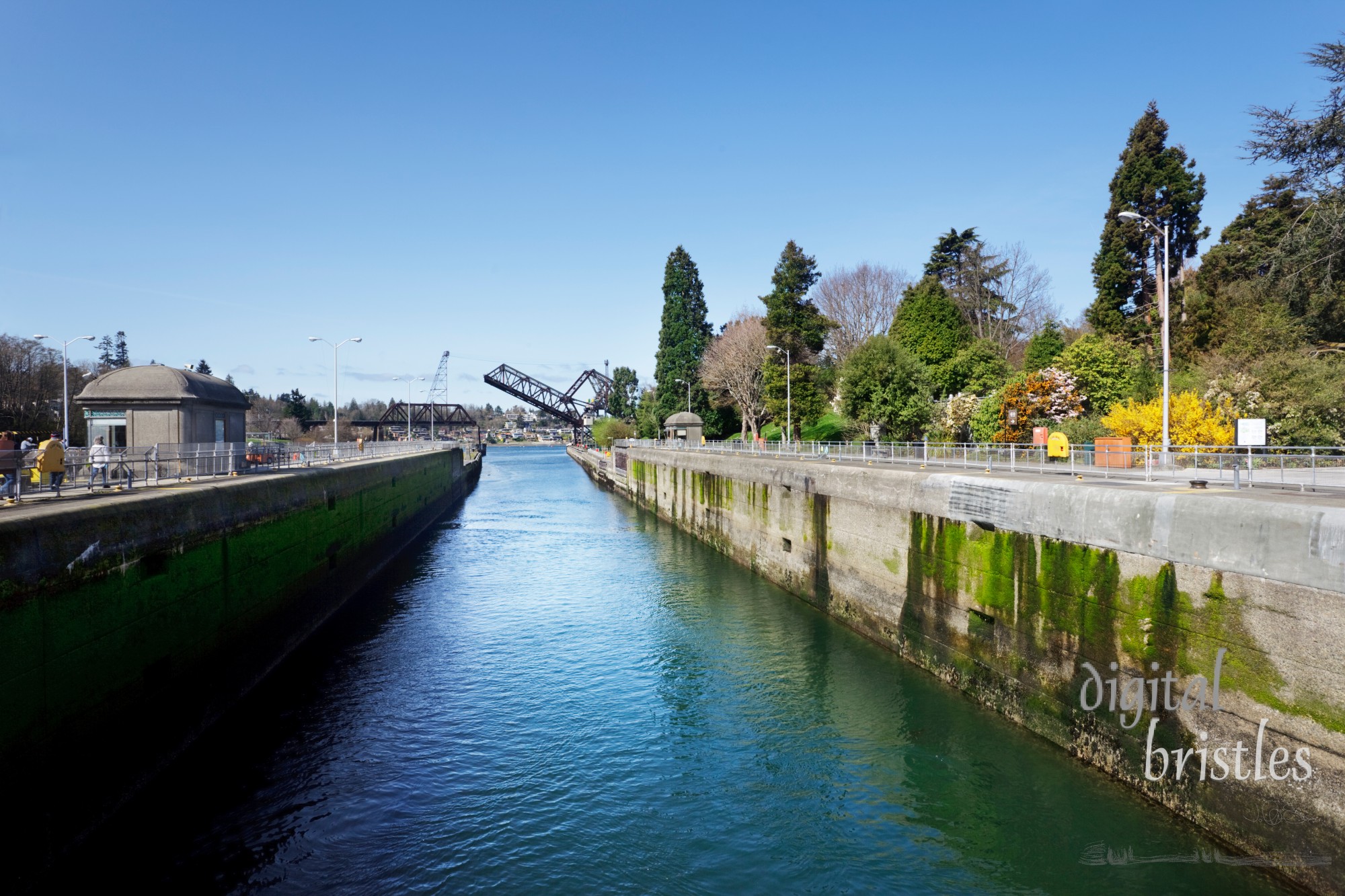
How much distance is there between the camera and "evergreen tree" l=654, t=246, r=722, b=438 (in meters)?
71.2

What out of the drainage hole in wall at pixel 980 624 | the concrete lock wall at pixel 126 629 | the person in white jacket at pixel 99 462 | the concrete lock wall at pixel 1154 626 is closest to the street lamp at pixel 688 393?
the concrete lock wall at pixel 1154 626

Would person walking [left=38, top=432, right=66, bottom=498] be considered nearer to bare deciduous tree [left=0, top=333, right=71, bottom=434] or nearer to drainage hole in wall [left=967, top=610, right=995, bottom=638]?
drainage hole in wall [left=967, top=610, right=995, bottom=638]

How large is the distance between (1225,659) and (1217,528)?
154cm

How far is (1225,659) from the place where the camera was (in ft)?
28.7

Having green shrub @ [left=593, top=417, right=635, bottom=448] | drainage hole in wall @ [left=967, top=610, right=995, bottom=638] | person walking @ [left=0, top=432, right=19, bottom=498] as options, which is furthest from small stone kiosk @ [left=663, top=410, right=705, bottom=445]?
person walking @ [left=0, top=432, right=19, bottom=498]

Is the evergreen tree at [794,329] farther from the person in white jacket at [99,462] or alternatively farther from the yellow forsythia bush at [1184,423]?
the person in white jacket at [99,462]

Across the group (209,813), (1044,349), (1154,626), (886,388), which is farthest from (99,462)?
(1044,349)

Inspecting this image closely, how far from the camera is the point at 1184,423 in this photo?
965 inches

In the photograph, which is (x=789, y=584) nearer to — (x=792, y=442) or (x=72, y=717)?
(x=792, y=442)

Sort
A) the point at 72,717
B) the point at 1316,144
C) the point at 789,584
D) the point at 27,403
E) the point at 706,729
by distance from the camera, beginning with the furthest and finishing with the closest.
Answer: the point at 27,403, the point at 789,584, the point at 1316,144, the point at 706,729, the point at 72,717

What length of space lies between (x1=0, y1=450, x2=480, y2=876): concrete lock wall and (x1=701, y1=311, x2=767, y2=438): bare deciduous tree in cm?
4532

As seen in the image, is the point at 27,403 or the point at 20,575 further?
the point at 27,403

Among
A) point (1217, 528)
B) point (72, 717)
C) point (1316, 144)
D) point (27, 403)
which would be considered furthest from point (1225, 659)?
point (27, 403)

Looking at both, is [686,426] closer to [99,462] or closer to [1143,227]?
[1143,227]
